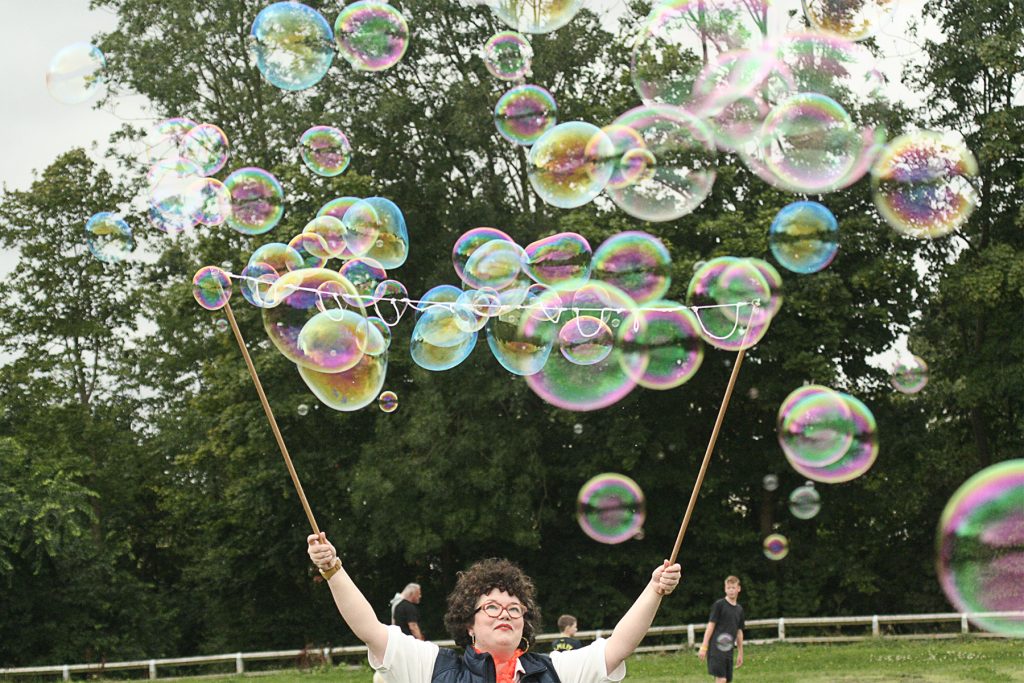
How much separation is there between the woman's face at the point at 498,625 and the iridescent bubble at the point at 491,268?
7.60 metres

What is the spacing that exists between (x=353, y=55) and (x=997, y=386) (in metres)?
14.4

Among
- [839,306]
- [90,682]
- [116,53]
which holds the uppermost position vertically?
[116,53]

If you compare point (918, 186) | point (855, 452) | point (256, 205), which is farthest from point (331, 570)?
point (918, 186)

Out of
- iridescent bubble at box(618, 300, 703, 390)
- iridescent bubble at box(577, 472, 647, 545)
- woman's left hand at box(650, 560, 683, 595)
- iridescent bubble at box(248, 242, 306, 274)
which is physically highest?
iridescent bubble at box(248, 242, 306, 274)

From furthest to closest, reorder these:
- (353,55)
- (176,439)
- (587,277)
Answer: (176,439) < (353,55) < (587,277)

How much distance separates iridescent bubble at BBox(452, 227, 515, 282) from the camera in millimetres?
11572

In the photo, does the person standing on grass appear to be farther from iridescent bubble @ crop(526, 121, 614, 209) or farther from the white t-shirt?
the white t-shirt

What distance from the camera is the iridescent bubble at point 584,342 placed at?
1144 cm

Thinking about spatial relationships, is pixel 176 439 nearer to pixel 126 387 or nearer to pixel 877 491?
pixel 126 387

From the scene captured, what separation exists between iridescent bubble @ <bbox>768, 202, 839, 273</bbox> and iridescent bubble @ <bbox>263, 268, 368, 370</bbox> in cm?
493

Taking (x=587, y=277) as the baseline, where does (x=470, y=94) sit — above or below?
above

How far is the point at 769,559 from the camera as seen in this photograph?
24.4m

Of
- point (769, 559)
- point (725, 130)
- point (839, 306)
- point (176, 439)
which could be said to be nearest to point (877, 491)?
point (769, 559)

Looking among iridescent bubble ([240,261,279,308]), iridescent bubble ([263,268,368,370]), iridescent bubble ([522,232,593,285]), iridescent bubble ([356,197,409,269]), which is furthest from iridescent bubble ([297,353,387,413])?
iridescent bubble ([356,197,409,269])
